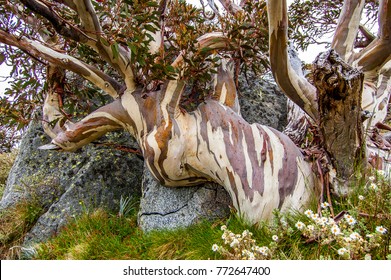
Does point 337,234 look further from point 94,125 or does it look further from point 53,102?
point 53,102

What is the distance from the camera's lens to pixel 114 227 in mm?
2725

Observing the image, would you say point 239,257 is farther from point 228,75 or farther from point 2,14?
point 2,14

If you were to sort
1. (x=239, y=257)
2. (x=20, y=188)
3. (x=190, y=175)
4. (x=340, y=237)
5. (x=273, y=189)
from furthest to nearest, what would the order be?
(x=20, y=188) → (x=190, y=175) → (x=273, y=189) → (x=239, y=257) → (x=340, y=237)

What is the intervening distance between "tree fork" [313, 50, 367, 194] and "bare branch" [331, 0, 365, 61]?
4.34 feet

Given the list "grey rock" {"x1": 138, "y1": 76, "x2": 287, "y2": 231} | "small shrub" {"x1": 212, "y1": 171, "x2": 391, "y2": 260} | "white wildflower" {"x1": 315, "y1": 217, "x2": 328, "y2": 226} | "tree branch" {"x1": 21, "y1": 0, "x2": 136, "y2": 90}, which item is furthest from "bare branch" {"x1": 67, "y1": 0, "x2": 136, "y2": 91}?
"white wildflower" {"x1": 315, "y1": 217, "x2": 328, "y2": 226}

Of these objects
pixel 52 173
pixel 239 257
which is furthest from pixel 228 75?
pixel 52 173

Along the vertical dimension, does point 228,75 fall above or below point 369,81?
above

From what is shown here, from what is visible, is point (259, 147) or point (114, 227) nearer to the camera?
point (259, 147)

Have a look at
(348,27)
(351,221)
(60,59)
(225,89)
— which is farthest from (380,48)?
(60,59)

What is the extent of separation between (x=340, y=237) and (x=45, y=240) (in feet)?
8.88

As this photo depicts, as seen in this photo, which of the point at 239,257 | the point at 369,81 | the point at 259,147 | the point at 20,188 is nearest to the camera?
the point at 239,257

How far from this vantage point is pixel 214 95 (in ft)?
8.50

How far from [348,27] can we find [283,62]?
1172 millimetres

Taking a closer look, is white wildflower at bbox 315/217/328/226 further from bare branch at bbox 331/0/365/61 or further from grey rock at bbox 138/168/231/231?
bare branch at bbox 331/0/365/61
